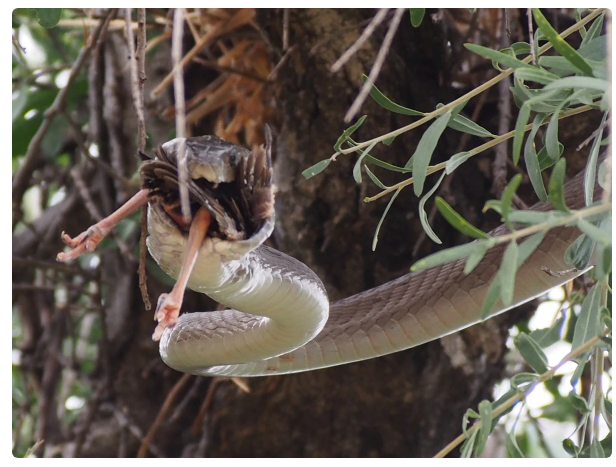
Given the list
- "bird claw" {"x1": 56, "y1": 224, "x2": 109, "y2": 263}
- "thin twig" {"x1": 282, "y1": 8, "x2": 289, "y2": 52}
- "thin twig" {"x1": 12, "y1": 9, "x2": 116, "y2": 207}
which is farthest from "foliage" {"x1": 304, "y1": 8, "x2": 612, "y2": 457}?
"thin twig" {"x1": 12, "y1": 9, "x2": 116, "y2": 207}

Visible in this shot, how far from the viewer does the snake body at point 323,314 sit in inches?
40.9

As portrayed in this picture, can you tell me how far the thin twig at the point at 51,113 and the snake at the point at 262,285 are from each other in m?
0.57

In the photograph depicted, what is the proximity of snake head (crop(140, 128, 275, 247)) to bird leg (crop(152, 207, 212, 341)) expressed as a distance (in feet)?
0.04

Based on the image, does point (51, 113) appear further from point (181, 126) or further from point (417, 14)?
point (181, 126)

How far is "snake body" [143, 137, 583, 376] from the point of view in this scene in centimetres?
104

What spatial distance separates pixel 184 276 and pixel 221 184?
0.11m

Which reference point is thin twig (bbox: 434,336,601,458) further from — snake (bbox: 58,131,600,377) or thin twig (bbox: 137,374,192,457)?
thin twig (bbox: 137,374,192,457)

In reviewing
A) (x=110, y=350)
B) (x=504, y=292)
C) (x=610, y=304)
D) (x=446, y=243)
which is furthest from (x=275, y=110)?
(x=504, y=292)

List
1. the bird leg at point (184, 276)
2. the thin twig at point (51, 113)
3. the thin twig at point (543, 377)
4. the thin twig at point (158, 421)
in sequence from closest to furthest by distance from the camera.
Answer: the bird leg at point (184, 276) → the thin twig at point (543, 377) → the thin twig at point (51, 113) → the thin twig at point (158, 421)

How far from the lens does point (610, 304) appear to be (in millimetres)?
977

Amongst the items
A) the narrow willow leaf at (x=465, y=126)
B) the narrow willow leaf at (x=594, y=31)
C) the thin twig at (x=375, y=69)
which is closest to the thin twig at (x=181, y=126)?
the thin twig at (x=375, y=69)

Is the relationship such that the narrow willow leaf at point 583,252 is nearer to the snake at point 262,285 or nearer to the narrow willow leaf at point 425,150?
the snake at point 262,285

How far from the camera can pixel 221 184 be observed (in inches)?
30.0

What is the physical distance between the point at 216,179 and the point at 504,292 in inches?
12.0
